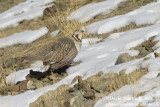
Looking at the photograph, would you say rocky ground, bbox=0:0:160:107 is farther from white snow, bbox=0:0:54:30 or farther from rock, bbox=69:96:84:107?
white snow, bbox=0:0:54:30

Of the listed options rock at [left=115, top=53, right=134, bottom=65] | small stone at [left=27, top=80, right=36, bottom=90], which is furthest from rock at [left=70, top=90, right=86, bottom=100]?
small stone at [left=27, top=80, right=36, bottom=90]

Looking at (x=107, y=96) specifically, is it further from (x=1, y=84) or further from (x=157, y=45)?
(x=1, y=84)

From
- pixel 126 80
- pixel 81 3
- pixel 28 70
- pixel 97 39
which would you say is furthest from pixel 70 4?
pixel 126 80

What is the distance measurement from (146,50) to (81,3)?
4851 mm

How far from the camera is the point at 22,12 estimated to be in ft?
40.0

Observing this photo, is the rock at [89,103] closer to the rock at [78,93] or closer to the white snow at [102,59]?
the rock at [78,93]

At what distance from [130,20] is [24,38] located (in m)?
3.12

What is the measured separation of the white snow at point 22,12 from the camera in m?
11.0

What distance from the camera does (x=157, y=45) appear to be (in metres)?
6.04

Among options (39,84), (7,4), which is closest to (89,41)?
(39,84)

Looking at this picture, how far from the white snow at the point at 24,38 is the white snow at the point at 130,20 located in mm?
1652

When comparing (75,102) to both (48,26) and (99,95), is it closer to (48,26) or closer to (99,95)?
(99,95)

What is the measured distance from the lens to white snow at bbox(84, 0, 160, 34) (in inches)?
309

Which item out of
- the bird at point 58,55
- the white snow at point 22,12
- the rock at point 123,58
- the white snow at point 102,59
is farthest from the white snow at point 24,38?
the rock at point 123,58
